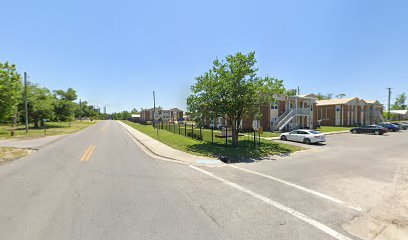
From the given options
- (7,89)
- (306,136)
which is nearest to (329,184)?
(306,136)

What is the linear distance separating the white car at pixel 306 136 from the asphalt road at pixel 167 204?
37.3 ft

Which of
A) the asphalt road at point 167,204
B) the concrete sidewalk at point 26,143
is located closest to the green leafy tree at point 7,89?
the concrete sidewalk at point 26,143

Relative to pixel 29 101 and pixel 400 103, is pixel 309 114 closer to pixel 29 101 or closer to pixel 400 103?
pixel 29 101

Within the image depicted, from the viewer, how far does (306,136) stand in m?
21.1

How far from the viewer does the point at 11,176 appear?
27.3ft

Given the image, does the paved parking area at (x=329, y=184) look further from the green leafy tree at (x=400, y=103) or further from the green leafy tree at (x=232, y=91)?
the green leafy tree at (x=400, y=103)

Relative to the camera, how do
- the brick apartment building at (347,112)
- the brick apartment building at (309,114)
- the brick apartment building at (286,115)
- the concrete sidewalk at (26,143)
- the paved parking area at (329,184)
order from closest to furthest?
the paved parking area at (329,184) < the concrete sidewalk at (26,143) < the brick apartment building at (286,115) < the brick apartment building at (309,114) < the brick apartment building at (347,112)

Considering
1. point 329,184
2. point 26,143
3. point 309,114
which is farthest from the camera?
point 309,114

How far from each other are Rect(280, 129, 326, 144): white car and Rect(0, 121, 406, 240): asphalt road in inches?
447

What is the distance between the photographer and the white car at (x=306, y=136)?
20375mm

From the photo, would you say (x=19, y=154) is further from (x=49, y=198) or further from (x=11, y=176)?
(x=49, y=198)

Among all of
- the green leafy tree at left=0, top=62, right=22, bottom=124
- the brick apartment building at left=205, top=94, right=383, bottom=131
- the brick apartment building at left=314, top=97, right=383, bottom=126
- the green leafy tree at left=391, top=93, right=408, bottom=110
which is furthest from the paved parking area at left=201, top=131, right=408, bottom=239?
the green leafy tree at left=391, top=93, right=408, bottom=110

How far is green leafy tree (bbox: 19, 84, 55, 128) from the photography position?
3803 cm

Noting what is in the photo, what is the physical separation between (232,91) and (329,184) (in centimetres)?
978
